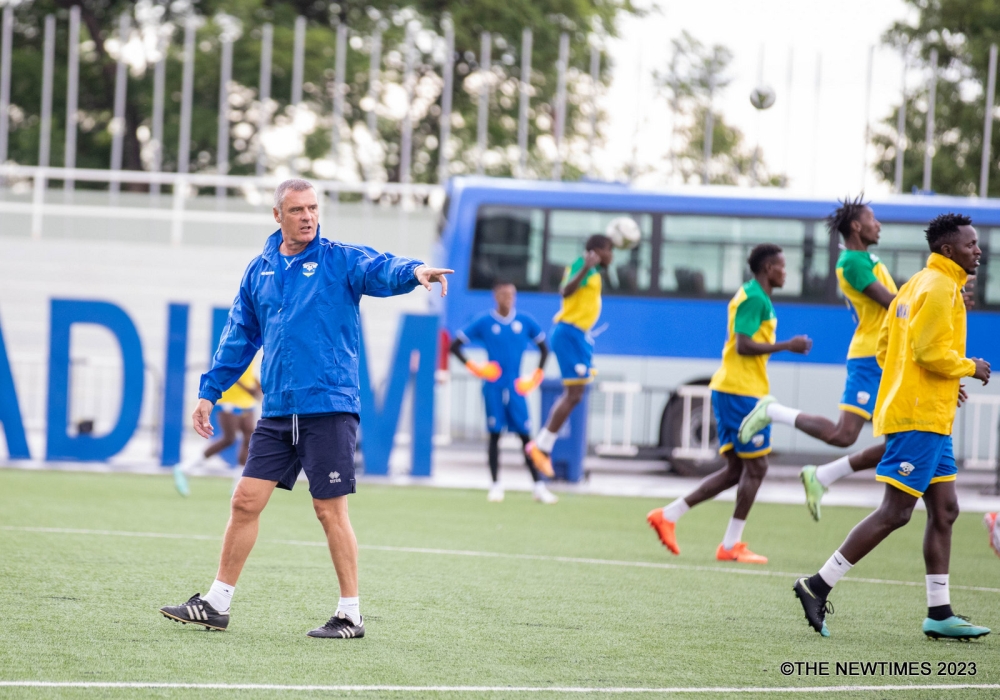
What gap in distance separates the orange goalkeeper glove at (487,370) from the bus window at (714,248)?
5.16 metres

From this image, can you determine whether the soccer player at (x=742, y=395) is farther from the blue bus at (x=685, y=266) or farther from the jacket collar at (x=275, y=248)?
the blue bus at (x=685, y=266)


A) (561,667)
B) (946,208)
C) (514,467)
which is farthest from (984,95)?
(561,667)

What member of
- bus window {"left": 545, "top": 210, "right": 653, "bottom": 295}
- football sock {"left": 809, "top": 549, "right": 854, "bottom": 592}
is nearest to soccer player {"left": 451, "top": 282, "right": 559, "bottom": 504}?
bus window {"left": 545, "top": 210, "right": 653, "bottom": 295}

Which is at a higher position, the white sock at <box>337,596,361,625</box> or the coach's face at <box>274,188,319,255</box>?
the coach's face at <box>274,188,319,255</box>

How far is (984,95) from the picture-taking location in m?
27.2

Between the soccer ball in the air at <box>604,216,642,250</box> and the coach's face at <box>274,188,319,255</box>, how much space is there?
9.79 m

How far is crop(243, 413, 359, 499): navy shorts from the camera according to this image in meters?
5.12

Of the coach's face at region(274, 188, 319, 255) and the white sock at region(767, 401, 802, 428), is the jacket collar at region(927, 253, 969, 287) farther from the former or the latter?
the coach's face at region(274, 188, 319, 255)

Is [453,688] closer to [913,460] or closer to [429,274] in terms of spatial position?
[429,274]

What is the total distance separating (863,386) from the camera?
7969 millimetres

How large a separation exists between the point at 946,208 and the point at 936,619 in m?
11.5

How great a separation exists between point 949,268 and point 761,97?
834 centimetres

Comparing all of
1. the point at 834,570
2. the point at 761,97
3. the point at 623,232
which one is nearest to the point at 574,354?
the point at 623,232

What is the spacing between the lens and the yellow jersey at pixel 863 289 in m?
7.59
